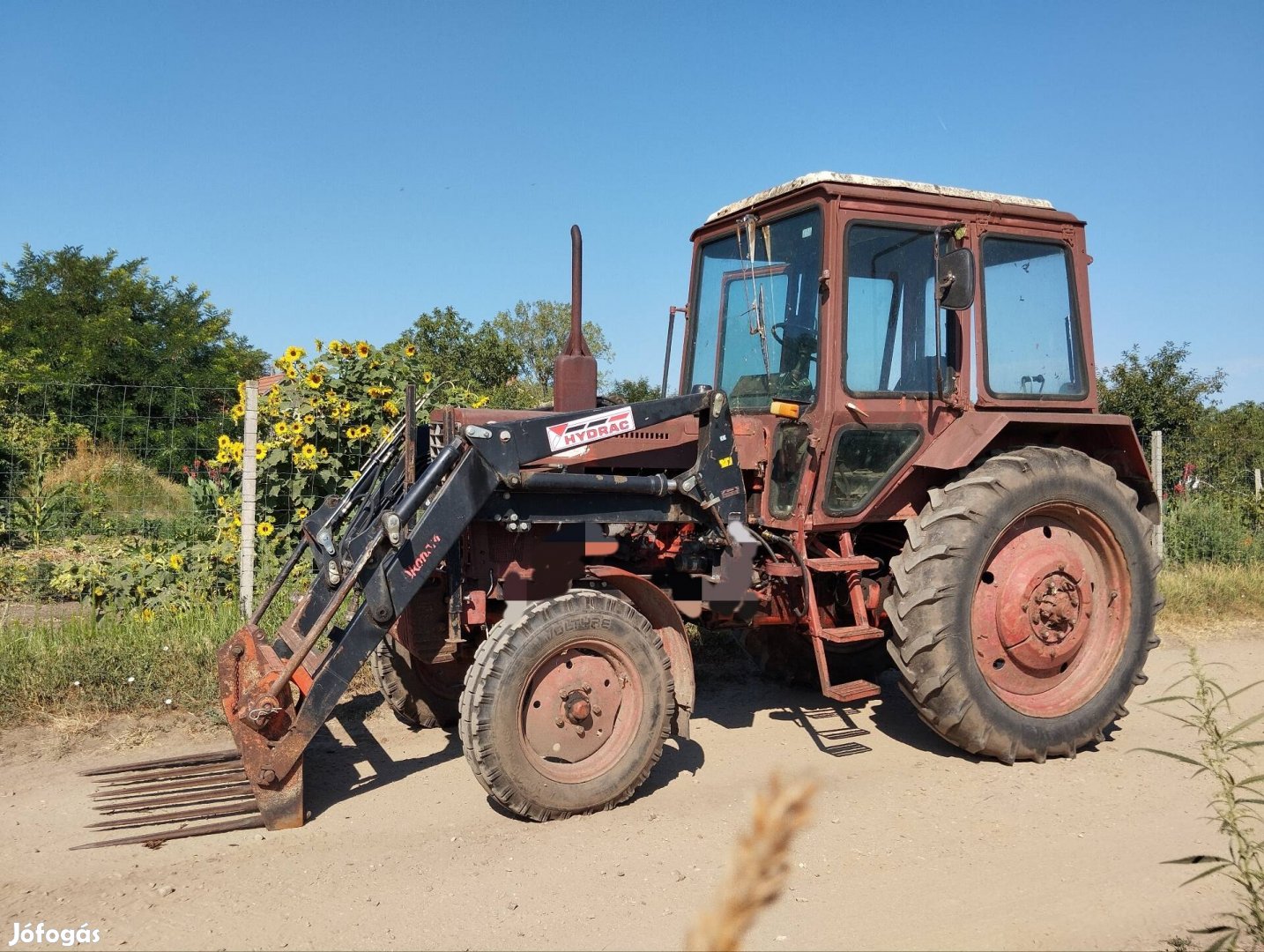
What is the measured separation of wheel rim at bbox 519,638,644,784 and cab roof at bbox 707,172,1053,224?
2.57m

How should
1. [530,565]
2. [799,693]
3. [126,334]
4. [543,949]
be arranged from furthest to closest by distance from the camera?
1. [126,334]
2. [799,693]
3. [530,565]
4. [543,949]

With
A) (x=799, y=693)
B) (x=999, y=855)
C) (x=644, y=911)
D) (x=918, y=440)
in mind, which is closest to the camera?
(x=644, y=911)

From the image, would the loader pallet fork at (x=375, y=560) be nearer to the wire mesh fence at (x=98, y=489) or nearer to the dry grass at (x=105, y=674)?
the dry grass at (x=105, y=674)

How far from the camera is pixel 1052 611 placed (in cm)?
493

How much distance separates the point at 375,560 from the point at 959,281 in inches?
120

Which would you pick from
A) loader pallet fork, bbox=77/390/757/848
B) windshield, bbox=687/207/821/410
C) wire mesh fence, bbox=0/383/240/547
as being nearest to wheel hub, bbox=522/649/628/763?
loader pallet fork, bbox=77/390/757/848

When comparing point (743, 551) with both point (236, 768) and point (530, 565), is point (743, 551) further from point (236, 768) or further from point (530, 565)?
point (236, 768)

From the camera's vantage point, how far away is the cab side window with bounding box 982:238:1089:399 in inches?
204

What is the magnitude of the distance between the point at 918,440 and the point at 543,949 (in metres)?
3.17

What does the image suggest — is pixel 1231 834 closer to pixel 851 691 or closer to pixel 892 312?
pixel 851 691

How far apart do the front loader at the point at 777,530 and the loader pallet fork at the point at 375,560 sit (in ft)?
0.05

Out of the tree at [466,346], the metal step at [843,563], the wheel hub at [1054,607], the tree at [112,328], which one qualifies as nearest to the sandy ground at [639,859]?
the wheel hub at [1054,607]

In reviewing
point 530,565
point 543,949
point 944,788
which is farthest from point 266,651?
point 944,788

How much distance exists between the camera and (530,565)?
182 inches
